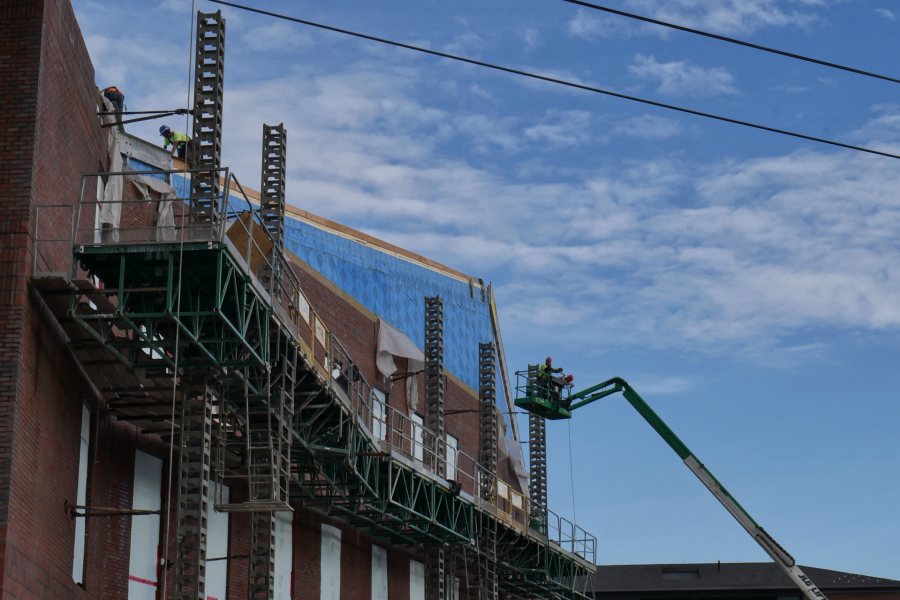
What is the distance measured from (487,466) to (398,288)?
768cm

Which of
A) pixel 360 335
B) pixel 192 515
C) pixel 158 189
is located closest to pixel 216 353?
pixel 192 515

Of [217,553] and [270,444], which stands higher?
[270,444]

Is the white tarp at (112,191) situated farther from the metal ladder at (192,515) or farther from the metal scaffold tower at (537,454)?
the metal scaffold tower at (537,454)

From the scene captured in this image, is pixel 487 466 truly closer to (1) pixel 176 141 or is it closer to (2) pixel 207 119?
(1) pixel 176 141

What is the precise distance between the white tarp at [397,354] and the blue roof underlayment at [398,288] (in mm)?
957

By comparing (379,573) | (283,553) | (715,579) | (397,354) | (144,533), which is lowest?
(144,533)

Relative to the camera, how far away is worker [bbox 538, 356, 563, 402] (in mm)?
54656

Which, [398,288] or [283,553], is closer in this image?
[283,553]

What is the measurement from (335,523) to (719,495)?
1862 cm

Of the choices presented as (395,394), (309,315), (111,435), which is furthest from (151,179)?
(395,394)

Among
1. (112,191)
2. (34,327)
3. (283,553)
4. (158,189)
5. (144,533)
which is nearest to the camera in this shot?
(34,327)

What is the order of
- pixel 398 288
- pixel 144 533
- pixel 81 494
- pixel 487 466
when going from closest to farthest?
pixel 81 494 → pixel 144 533 → pixel 487 466 → pixel 398 288

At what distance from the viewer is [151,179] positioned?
33.1 m

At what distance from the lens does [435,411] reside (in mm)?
44312
